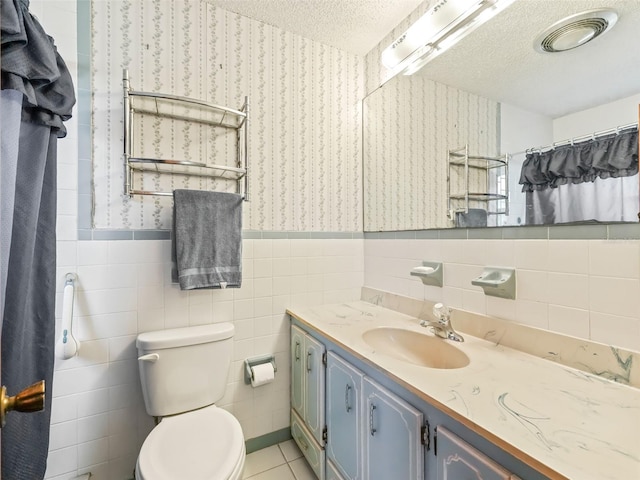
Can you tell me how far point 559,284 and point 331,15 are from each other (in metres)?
1.67

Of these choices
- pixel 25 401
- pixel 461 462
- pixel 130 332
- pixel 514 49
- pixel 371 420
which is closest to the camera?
pixel 25 401

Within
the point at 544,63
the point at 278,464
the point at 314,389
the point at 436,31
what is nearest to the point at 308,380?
the point at 314,389

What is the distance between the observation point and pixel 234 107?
1.58 m

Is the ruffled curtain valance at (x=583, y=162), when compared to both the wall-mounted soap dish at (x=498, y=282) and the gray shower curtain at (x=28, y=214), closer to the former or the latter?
the wall-mounted soap dish at (x=498, y=282)

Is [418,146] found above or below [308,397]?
above

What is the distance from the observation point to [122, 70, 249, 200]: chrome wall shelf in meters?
1.30

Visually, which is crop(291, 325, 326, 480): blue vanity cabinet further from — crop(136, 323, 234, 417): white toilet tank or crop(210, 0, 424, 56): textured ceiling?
crop(210, 0, 424, 56): textured ceiling

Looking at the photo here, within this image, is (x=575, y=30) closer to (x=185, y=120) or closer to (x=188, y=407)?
(x=185, y=120)

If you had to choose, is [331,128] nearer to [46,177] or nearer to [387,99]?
[387,99]

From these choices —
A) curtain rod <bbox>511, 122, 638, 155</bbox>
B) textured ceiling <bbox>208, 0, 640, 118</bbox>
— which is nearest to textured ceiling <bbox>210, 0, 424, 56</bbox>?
textured ceiling <bbox>208, 0, 640, 118</bbox>

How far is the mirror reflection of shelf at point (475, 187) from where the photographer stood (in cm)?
115

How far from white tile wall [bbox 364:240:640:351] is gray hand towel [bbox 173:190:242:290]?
99 centimetres

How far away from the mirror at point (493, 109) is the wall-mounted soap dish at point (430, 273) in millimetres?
207

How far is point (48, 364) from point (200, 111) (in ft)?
4.16
